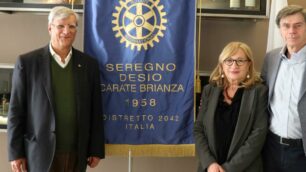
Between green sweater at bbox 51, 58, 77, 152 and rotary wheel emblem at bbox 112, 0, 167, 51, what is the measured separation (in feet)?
1.52

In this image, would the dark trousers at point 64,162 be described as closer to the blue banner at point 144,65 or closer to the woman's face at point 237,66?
the blue banner at point 144,65

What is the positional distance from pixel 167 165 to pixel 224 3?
1.33 metres

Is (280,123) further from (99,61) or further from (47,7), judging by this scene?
(47,7)

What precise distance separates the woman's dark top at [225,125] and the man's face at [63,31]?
0.90 metres

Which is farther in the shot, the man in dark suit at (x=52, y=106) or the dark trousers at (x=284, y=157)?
the man in dark suit at (x=52, y=106)

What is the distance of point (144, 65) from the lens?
2.29 m

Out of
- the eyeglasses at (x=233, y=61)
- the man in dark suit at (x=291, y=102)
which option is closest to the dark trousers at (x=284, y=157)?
the man in dark suit at (x=291, y=102)

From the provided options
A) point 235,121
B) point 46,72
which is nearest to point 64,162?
point 46,72

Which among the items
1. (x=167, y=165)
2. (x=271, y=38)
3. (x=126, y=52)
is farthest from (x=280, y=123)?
(x=167, y=165)

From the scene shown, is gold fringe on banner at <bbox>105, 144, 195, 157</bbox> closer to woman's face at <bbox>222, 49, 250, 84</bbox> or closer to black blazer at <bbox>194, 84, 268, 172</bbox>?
black blazer at <bbox>194, 84, 268, 172</bbox>

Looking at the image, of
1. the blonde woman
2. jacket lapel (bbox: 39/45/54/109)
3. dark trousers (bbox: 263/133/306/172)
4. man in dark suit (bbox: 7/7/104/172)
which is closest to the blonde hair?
the blonde woman

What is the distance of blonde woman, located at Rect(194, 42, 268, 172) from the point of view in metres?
1.86

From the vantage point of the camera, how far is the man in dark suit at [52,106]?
1916mm

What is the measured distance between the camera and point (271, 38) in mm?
2293
